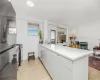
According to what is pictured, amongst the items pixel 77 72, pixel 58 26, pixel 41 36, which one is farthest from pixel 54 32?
pixel 77 72

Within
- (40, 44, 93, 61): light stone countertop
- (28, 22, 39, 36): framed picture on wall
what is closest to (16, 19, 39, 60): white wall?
(28, 22, 39, 36): framed picture on wall

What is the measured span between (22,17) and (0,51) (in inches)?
134

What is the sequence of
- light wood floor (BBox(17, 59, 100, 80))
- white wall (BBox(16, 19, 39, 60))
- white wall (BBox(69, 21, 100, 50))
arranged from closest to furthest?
light wood floor (BBox(17, 59, 100, 80)) → white wall (BBox(16, 19, 39, 60)) → white wall (BBox(69, 21, 100, 50))

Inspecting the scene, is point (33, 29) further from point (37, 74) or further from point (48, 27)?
point (37, 74)

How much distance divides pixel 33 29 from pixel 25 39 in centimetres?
74

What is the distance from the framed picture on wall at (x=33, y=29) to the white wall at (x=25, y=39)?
0.74 ft

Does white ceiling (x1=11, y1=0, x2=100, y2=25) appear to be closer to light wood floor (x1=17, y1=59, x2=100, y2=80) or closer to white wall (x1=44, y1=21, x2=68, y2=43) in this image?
white wall (x1=44, y1=21, x2=68, y2=43)

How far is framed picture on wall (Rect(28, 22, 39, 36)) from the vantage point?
13.0 feet

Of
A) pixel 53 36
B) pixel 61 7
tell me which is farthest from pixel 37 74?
pixel 53 36

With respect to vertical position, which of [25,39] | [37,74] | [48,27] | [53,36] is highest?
[48,27]

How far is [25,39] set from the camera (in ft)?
12.4

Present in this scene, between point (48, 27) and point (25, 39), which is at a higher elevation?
point (48, 27)

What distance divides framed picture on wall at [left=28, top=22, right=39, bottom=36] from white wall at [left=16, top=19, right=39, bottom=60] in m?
0.22

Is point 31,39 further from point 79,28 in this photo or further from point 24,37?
point 79,28
